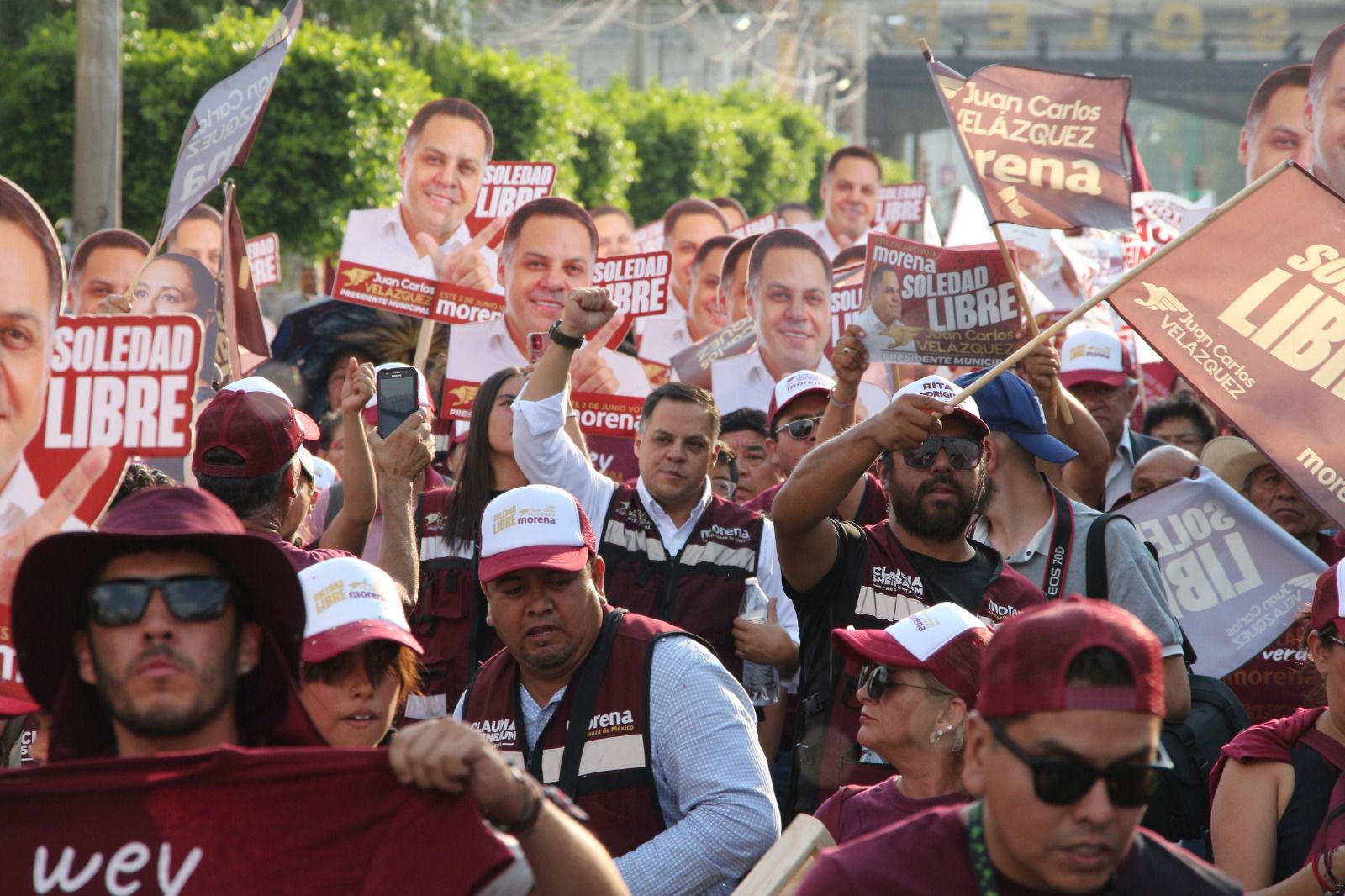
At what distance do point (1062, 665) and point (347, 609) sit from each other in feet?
5.85

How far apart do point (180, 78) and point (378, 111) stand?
5.50 ft

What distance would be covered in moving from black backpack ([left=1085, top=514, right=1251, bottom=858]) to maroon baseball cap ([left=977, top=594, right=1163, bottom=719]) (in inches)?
80.8

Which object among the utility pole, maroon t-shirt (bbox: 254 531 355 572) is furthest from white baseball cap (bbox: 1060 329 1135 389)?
the utility pole

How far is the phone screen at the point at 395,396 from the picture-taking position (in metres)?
5.21

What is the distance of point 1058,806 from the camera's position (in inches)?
98.7

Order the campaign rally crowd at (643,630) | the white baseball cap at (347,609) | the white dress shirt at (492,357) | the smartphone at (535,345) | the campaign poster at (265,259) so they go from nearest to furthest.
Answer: the campaign rally crowd at (643,630) < the white baseball cap at (347,609) < the smartphone at (535,345) < the white dress shirt at (492,357) < the campaign poster at (265,259)

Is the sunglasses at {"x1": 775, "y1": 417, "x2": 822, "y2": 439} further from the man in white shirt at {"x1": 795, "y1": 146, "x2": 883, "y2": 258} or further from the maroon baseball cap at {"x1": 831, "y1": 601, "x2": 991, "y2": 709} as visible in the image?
the man in white shirt at {"x1": 795, "y1": 146, "x2": 883, "y2": 258}

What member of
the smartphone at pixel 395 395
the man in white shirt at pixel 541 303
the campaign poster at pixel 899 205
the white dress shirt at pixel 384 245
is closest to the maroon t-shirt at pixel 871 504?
the smartphone at pixel 395 395

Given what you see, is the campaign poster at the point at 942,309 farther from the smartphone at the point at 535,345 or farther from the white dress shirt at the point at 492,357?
the smartphone at the point at 535,345

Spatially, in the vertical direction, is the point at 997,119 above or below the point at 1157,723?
above

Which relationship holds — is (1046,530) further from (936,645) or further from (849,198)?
(849,198)

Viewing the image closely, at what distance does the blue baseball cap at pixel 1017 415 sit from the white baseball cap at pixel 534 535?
156 centimetres

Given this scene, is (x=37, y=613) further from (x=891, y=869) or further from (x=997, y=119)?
(x=997, y=119)

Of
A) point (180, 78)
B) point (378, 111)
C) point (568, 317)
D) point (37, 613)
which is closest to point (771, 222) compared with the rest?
point (378, 111)
